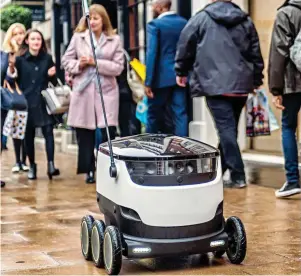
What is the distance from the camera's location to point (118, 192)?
451 centimetres

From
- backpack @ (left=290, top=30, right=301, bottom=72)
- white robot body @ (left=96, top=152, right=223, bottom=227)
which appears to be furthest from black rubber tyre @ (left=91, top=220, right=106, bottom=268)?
backpack @ (left=290, top=30, right=301, bottom=72)

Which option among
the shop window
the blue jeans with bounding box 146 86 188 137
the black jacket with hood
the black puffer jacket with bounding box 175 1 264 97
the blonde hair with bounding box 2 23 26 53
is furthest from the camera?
the shop window

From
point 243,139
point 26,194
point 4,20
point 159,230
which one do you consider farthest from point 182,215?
point 4,20

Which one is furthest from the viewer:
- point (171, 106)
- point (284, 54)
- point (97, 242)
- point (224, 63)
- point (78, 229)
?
point (171, 106)

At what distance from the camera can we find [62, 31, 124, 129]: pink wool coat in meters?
8.69

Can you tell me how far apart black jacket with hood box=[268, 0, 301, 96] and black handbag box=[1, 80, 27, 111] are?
348 cm

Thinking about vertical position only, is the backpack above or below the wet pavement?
above

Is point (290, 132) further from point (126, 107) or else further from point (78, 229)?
point (126, 107)

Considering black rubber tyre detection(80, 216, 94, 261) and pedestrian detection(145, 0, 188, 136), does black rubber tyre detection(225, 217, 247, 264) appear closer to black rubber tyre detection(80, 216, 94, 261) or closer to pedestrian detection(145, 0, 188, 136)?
black rubber tyre detection(80, 216, 94, 261)

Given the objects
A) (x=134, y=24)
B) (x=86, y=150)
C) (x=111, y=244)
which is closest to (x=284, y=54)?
(x=86, y=150)

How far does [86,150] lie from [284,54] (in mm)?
2907

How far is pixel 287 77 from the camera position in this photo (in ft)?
22.7

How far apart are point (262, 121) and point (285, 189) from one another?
1.24 metres

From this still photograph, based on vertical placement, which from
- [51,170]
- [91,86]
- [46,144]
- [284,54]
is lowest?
[51,170]
